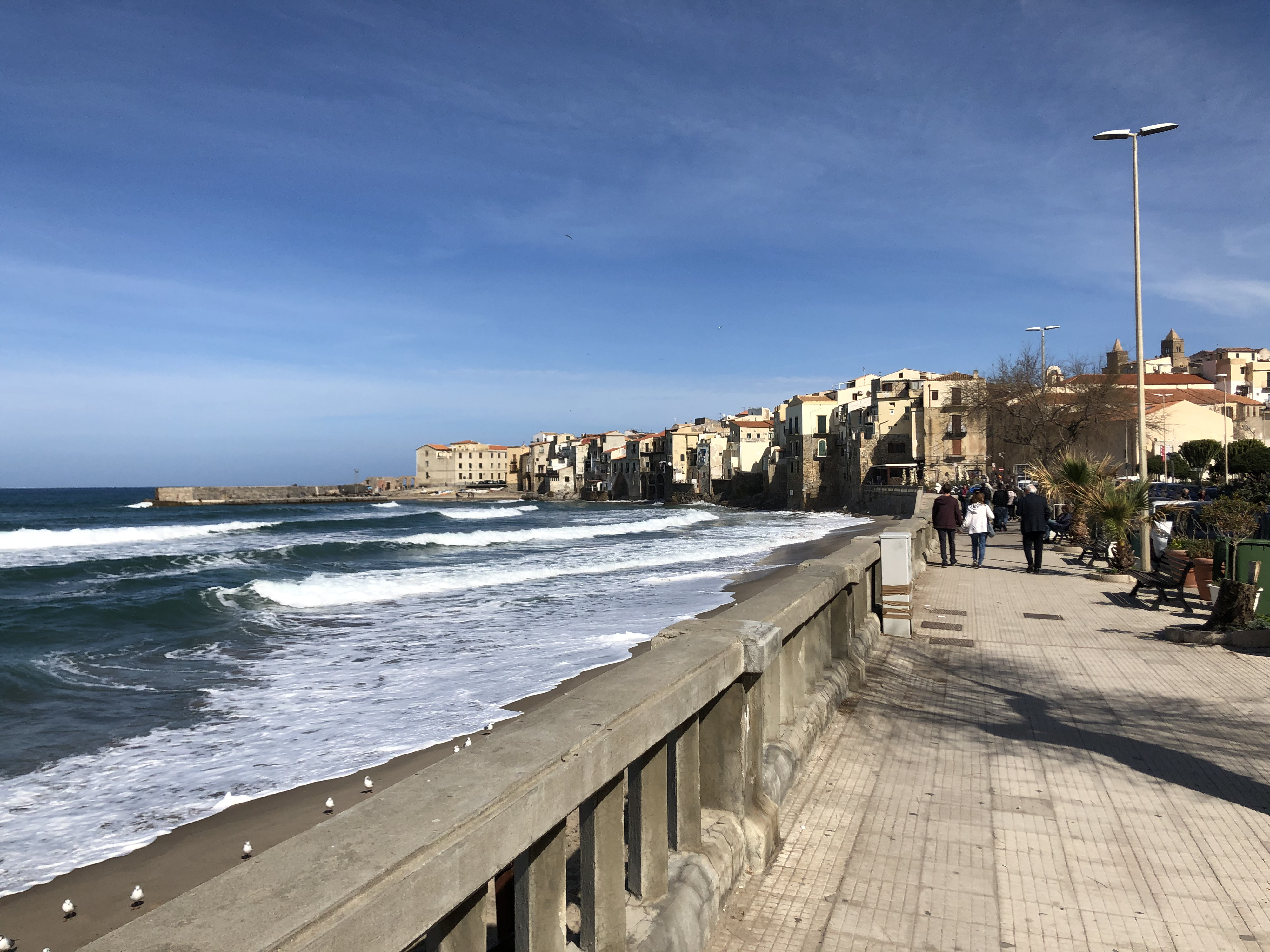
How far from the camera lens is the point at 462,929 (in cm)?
165

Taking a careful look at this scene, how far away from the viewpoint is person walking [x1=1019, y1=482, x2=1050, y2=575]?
504 inches

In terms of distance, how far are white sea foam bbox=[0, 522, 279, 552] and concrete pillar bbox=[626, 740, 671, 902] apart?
151 ft

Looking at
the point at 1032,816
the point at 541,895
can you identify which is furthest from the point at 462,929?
the point at 1032,816

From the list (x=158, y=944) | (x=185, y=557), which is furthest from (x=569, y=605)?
(x=185, y=557)

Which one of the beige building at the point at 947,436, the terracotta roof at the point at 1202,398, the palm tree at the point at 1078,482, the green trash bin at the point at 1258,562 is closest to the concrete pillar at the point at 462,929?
the green trash bin at the point at 1258,562

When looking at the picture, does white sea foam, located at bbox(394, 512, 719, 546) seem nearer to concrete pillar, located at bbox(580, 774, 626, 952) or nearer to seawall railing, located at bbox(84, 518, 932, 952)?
seawall railing, located at bbox(84, 518, 932, 952)

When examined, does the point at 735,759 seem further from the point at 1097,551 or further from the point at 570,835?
the point at 1097,551

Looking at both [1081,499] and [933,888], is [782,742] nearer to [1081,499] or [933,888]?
[933,888]

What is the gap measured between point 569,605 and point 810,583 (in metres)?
11.1

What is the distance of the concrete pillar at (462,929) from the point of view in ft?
5.34

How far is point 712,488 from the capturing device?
91.9m

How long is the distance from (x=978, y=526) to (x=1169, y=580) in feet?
14.3

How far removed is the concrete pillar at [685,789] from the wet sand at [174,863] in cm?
118

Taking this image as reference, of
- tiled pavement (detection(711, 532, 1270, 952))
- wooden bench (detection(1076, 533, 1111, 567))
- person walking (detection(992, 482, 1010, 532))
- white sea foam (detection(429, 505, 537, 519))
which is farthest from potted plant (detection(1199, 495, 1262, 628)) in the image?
white sea foam (detection(429, 505, 537, 519))
